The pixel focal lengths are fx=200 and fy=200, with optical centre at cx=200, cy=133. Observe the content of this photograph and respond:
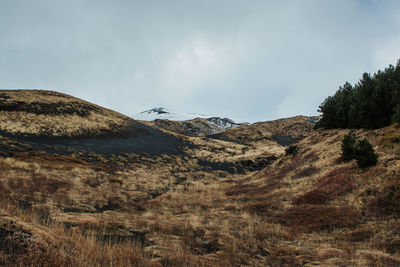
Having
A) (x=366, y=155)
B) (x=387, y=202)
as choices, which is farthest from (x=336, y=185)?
(x=387, y=202)

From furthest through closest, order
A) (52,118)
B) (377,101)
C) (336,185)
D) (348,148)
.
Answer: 1. (52,118)
2. (377,101)
3. (348,148)
4. (336,185)

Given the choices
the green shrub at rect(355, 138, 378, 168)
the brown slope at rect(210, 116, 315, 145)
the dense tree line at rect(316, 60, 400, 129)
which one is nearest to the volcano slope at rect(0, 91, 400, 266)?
the green shrub at rect(355, 138, 378, 168)

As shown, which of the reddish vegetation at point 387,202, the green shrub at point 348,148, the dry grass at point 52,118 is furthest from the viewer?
the dry grass at point 52,118

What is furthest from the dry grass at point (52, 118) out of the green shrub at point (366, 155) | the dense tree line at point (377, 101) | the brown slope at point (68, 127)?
the dense tree line at point (377, 101)

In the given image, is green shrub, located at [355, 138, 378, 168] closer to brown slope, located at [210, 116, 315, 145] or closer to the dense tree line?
the dense tree line

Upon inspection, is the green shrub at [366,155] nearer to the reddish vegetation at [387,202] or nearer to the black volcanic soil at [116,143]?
the reddish vegetation at [387,202]

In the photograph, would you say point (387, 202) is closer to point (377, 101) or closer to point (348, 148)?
point (348, 148)

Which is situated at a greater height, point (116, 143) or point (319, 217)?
point (116, 143)

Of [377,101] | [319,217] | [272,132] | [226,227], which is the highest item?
[272,132]

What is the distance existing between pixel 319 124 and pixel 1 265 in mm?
48677

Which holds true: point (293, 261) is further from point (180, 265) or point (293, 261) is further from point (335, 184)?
point (335, 184)

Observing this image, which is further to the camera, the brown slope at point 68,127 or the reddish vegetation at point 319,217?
the brown slope at point 68,127

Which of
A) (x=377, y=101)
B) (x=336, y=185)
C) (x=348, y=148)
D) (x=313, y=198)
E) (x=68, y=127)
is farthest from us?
(x=68, y=127)

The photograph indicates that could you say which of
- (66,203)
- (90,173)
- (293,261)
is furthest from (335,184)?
(90,173)
